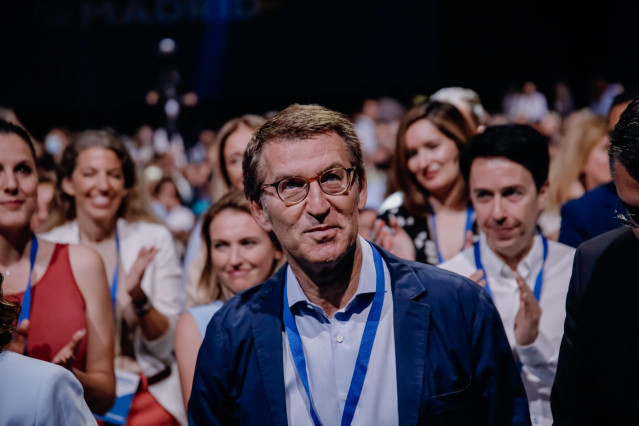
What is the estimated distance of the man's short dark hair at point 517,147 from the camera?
298 cm

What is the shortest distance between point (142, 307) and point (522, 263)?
169 centimetres

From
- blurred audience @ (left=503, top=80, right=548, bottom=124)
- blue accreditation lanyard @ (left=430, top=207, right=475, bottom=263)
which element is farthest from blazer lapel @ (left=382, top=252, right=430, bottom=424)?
blurred audience @ (left=503, top=80, right=548, bottom=124)

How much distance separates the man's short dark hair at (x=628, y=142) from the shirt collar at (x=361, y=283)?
0.70 m

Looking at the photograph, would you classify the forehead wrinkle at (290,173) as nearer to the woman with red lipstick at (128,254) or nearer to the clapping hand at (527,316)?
the clapping hand at (527,316)

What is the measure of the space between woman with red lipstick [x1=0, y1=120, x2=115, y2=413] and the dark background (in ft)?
32.6

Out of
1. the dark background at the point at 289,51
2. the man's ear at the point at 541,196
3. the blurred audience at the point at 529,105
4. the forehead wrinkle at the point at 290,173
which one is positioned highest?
the dark background at the point at 289,51

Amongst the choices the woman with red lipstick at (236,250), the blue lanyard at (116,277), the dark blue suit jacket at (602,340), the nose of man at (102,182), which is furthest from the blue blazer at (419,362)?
the nose of man at (102,182)

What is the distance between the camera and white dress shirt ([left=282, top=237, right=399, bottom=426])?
1953 millimetres

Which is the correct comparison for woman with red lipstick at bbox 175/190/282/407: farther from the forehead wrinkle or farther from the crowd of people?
the forehead wrinkle

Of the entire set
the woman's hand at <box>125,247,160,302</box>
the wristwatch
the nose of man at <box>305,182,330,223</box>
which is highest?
the nose of man at <box>305,182,330,223</box>

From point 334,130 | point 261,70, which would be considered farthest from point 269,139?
point 261,70

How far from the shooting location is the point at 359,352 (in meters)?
1.99

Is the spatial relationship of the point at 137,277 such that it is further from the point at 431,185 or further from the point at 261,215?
the point at 431,185

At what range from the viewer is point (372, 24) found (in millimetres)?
13336
